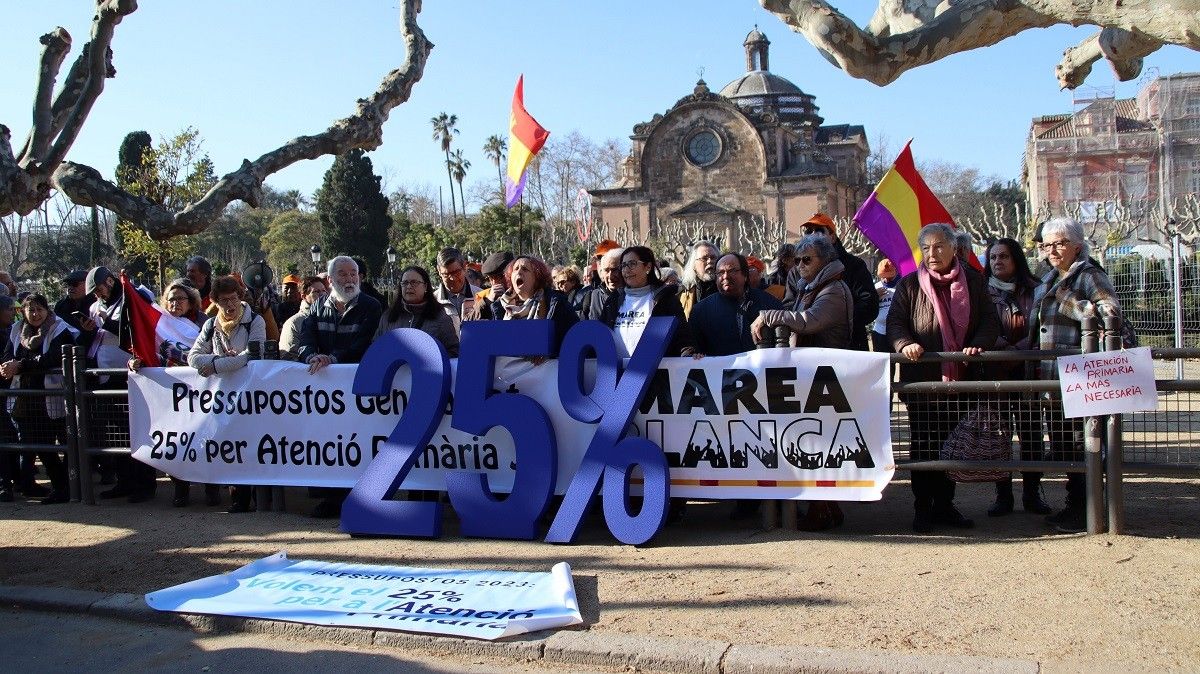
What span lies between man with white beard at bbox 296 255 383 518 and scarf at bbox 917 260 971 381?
3931 millimetres

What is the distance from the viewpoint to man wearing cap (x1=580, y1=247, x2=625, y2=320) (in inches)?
300

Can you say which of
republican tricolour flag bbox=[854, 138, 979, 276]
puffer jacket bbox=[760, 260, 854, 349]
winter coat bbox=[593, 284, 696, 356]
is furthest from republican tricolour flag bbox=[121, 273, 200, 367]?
republican tricolour flag bbox=[854, 138, 979, 276]

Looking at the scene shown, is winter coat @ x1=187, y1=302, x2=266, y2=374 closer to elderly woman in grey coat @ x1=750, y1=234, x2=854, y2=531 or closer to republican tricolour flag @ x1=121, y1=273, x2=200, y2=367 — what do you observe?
republican tricolour flag @ x1=121, y1=273, x2=200, y2=367

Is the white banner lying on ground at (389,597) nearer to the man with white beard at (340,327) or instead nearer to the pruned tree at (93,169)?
the man with white beard at (340,327)

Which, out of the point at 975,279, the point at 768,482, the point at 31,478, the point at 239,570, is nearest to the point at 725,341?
the point at 768,482

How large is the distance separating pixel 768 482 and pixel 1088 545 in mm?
1793

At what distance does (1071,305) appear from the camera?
640 cm

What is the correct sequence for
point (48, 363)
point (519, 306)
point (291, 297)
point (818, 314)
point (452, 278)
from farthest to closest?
1. point (291, 297)
2. point (452, 278)
3. point (48, 363)
4. point (519, 306)
5. point (818, 314)

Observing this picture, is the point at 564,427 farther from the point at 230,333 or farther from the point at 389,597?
the point at 230,333

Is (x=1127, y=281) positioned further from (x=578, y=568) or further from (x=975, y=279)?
(x=578, y=568)

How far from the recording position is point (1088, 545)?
6.00 meters

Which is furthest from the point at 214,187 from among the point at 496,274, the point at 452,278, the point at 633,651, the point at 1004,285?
the point at 1004,285

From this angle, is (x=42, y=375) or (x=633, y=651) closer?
(x=633, y=651)

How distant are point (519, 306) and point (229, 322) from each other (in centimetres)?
242
